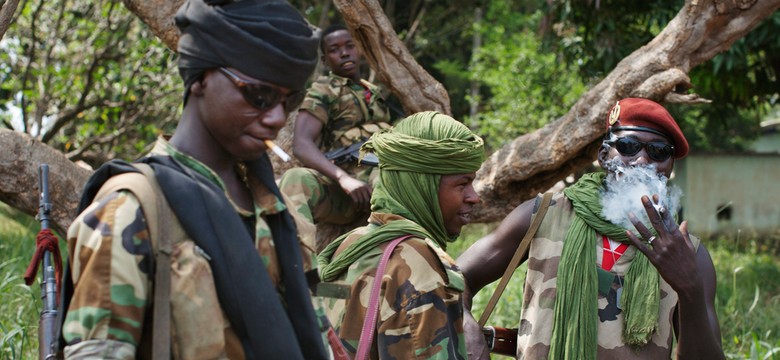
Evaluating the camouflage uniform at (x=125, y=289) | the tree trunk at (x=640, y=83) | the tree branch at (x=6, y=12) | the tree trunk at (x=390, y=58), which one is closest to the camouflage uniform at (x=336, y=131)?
the tree trunk at (x=390, y=58)

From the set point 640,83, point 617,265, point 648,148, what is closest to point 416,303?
point 617,265

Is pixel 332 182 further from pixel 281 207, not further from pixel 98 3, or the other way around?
pixel 98 3

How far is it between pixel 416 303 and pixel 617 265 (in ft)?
3.85

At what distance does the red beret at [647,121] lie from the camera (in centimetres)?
347

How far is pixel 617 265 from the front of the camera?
3.41 metres

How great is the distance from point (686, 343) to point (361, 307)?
1.25 meters

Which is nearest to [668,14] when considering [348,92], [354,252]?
[348,92]

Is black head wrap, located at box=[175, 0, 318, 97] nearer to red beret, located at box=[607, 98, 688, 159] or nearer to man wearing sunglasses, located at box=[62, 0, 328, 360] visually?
man wearing sunglasses, located at box=[62, 0, 328, 360]

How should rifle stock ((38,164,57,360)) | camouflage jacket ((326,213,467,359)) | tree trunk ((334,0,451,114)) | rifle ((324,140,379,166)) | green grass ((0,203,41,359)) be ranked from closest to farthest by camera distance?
rifle stock ((38,164,57,360)) < camouflage jacket ((326,213,467,359)) < green grass ((0,203,41,359)) < rifle ((324,140,379,166)) < tree trunk ((334,0,451,114))

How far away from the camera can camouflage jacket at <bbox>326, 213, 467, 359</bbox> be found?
2.50m

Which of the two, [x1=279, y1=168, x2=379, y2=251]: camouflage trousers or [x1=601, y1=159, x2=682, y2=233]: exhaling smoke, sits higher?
[x1=279, y1=168, x2=379, y2=251]: camouflage trousers

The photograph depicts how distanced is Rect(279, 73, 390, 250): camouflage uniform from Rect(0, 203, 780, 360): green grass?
54.4 inches

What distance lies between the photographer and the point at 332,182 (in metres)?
4.70

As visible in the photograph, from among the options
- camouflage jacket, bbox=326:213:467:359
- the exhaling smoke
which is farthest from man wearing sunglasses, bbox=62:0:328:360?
the exhaling smoke
